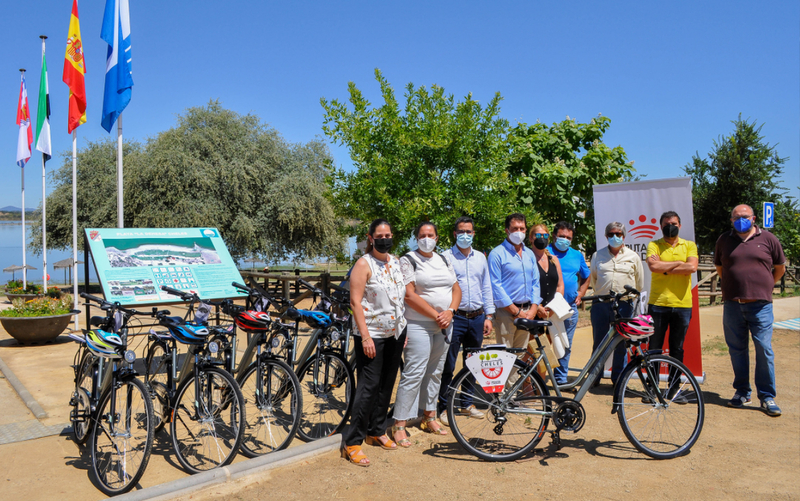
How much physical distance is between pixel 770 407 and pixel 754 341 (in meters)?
0.67

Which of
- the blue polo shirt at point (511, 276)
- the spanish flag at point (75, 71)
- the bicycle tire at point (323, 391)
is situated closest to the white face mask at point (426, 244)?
the blue polo shirt at point (511, 276)

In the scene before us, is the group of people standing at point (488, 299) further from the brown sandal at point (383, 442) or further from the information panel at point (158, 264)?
the information panel at point (158, 264)

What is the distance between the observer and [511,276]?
18.3 feet

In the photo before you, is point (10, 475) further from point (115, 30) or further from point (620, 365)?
point (115, 30)

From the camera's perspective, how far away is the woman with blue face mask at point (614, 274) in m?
6.31

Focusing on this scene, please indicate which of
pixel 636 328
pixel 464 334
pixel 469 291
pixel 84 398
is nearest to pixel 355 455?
pixel 464 334

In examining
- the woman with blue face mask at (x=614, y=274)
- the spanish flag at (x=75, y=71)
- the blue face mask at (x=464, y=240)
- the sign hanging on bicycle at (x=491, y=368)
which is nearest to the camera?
the sign hanging on bicycle at (x=491, y=368)

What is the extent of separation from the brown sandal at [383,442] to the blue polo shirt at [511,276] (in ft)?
5.53

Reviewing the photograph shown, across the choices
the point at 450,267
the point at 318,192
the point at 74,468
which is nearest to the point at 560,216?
the point at 450,267

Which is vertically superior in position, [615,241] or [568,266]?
[615,241]

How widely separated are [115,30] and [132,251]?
424 centimetres

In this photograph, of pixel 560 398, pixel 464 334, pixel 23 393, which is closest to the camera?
pixel 560 398

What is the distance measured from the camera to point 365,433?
455 cm

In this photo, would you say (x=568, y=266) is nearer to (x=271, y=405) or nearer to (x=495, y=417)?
(x=495, y=417)
